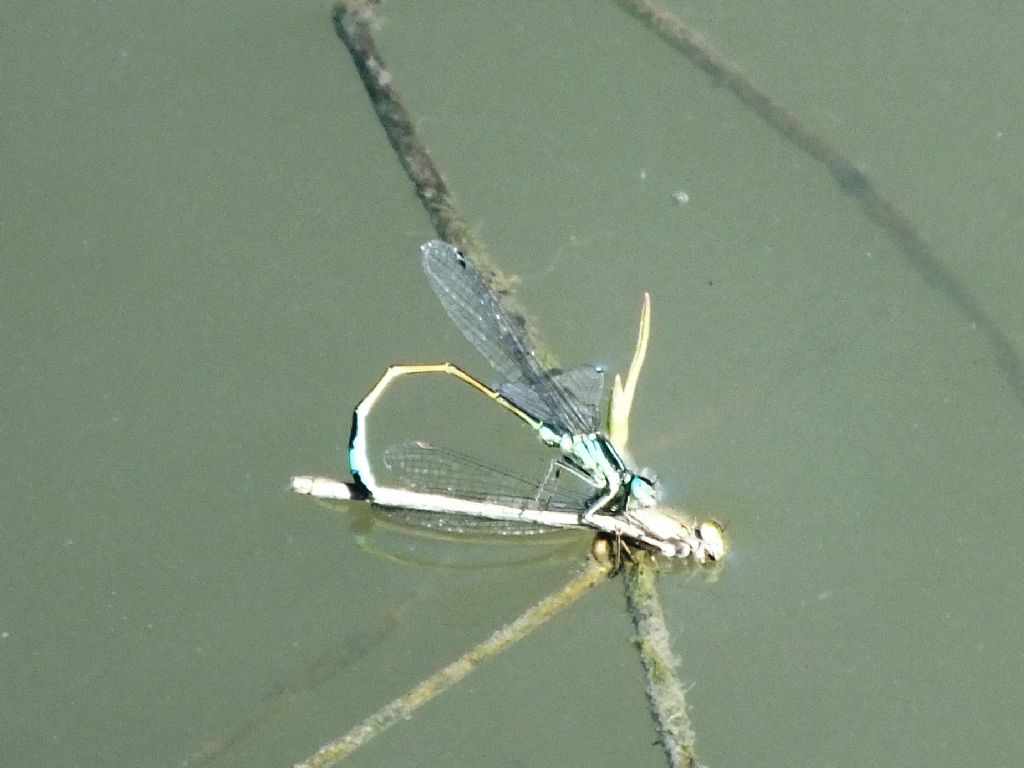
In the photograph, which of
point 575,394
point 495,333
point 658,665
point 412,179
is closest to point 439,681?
point 658,665

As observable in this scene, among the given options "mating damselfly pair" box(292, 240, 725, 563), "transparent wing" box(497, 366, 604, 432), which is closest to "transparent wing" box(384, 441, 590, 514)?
"mating damselfly pair" box(292, 240, 725, 563)

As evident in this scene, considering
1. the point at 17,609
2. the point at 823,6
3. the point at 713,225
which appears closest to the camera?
the point at 17,609

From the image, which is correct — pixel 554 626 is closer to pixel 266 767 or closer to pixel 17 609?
pixel 266 767

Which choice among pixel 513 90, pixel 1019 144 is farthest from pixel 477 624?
pixel 1019 144

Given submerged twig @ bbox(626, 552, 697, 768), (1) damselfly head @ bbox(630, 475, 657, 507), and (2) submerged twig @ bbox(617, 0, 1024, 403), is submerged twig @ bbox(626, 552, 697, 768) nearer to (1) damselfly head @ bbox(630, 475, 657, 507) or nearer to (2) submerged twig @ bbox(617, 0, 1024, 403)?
(1) damselfly head @ bbox(630, 475, 657, 507)

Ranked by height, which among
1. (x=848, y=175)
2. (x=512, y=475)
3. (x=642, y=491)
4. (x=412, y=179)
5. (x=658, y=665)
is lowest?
(x=658, y=665)

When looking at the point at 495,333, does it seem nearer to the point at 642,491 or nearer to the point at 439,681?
the point at 642,491

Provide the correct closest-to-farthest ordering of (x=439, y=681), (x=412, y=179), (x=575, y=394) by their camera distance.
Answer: (x=439, y=681) < (x=575, y=394) < (x=412, y=179)
